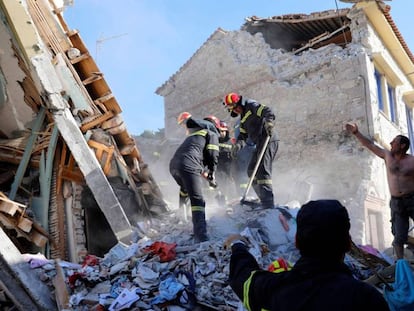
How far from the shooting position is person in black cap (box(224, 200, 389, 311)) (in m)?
1.33

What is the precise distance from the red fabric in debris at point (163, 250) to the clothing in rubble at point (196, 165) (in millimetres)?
488

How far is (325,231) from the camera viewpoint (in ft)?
4.86

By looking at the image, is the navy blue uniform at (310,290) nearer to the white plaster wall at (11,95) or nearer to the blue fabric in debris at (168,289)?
the blue fabric in debris at (168,289)

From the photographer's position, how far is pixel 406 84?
1312 cm

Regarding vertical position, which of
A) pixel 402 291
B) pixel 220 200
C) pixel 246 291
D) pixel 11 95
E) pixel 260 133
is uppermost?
pixel 11 95

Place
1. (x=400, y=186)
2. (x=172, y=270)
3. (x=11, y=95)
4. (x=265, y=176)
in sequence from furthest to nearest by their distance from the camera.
Result: (x=11, y=95) < (x=265, y=176) < (x=400, y=186) < (x=172, y=270)

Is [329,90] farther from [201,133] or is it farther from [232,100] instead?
[201,133]

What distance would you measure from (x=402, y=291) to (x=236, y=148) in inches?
167

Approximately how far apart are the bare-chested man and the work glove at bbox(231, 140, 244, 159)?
8.00 feet

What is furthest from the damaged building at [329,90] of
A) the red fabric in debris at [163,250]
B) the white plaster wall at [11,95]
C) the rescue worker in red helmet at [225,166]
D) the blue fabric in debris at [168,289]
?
the white plaster wall at [11,95]

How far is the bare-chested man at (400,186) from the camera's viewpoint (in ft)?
15.1

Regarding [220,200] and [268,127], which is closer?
[268,127]

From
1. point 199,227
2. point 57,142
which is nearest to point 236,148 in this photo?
point 199,227

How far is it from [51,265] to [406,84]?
39.8 feet
